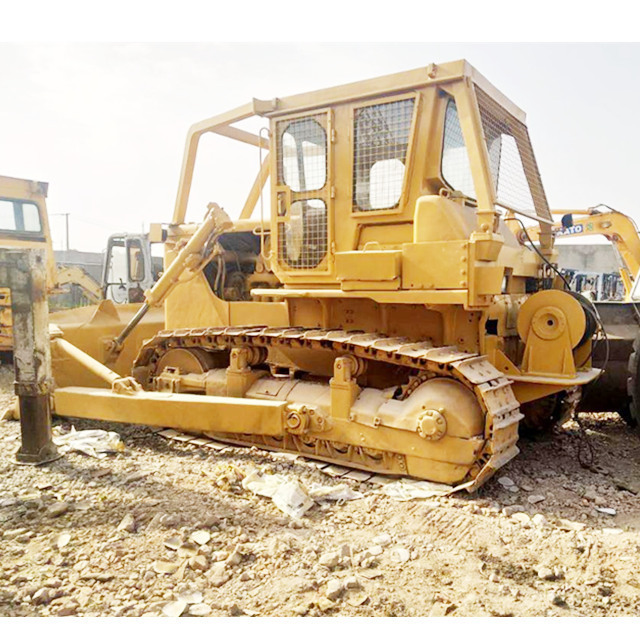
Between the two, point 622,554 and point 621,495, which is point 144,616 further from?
point 621,495

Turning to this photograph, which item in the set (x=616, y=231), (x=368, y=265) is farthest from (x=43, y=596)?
(x=616, y=231)

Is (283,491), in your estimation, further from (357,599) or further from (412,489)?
(357,599)

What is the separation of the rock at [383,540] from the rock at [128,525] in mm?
1328

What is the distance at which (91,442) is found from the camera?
15.8 ft

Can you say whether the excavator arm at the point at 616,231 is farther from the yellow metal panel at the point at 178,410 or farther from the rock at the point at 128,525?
the rock at the point at 128,525

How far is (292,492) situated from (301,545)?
0.56 metres

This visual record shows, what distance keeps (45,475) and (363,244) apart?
281cm

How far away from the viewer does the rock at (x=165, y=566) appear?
2.86 metres

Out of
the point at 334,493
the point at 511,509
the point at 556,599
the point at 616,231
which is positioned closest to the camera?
the point at 556,599

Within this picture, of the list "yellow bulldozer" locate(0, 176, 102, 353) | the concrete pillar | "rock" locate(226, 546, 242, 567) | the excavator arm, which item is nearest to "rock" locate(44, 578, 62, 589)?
"rock" locate(226, 546, 242, 567)

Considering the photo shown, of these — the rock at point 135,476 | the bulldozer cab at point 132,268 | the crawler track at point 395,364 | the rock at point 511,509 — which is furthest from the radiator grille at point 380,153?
the bulldozer cab at point 132,268

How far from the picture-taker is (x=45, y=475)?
4188 mm

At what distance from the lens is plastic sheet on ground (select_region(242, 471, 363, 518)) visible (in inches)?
142

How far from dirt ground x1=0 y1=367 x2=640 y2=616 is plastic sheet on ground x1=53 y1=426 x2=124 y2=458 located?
18 cm
